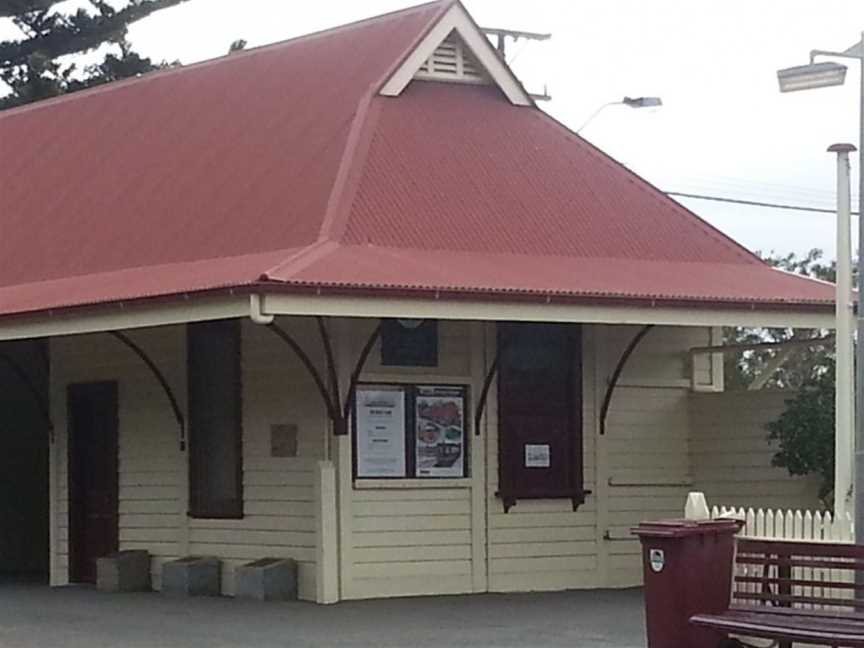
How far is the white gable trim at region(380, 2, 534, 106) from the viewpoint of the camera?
18.7m

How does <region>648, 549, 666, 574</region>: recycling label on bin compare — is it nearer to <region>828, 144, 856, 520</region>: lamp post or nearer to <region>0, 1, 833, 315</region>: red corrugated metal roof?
<region>828, 144, 856, 520</region>: lamp post

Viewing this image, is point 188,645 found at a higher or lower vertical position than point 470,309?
lower

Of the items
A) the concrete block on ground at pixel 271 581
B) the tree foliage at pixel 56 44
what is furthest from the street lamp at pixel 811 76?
the tree foliage at pixel 56 44

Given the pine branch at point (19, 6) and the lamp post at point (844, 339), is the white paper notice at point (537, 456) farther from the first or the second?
the pine branch at point (19, 6)

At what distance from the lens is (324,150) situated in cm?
1808

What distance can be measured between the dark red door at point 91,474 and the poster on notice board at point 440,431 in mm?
3816

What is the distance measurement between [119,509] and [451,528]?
12.5 feet

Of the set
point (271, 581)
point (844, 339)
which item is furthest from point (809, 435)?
point (271, 581)

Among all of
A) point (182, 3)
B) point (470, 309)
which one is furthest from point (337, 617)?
point (182, 3)

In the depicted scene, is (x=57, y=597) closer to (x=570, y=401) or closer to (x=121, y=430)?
(x=121, y=430)

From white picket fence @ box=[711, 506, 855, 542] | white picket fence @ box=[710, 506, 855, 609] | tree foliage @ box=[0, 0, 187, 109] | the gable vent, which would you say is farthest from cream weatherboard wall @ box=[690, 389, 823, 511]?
tree foliage @ box=[0, 0, 187, 109]

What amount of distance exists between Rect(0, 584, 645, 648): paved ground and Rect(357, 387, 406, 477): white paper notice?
1198 mm

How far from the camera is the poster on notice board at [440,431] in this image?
56.4 feet

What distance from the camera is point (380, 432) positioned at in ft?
55.8
